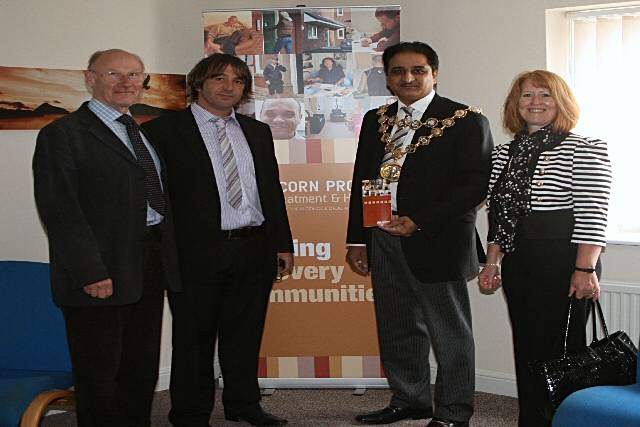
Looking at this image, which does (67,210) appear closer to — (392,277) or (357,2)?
(392,277)

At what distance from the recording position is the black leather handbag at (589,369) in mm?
2600

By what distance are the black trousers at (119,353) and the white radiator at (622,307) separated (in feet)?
5.98

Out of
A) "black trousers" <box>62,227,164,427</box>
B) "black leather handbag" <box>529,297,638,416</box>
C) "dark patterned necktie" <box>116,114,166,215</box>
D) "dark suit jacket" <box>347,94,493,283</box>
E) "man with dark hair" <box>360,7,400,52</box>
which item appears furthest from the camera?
"man with dark hair" <box>360,7,400,52</box>

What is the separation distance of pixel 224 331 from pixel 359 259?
61 cm

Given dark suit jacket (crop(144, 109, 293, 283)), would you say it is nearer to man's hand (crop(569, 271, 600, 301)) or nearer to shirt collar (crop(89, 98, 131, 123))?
shirt collar (crop(89, 98, 131, 123))

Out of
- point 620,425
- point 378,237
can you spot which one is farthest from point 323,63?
point 620,425

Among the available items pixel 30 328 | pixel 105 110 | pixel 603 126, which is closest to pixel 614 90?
pixel 603 126

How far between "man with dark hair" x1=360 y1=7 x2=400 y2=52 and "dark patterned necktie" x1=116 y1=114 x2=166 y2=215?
4.40 ft

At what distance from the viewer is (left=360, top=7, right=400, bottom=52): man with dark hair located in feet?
12.4

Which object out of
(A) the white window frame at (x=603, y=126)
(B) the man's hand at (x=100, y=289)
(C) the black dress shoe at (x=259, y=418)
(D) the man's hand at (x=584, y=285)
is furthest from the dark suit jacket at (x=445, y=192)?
(B) the man's hand at (x=100, y=289)

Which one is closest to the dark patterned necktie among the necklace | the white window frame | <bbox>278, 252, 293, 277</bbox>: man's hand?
<bbox>278, 252, 293, 277</bbox>: man's hand

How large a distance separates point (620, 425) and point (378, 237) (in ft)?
4.16

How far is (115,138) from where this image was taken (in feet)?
9.07

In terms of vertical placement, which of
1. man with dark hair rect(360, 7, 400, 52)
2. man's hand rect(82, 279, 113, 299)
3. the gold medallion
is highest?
man with dark hair rect(360, 7, 400, 52)
